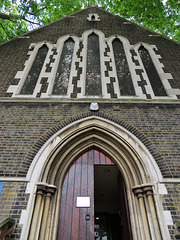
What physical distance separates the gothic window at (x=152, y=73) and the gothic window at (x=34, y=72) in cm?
389

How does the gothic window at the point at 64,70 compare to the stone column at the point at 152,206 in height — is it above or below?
above

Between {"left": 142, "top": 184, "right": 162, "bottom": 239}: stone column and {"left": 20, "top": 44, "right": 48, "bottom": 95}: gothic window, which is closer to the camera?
{"left": 142, "top": 184, "right": 162, "bottom": 239}: stone column

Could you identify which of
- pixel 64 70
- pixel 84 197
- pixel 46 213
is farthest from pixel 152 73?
pixel 46 213

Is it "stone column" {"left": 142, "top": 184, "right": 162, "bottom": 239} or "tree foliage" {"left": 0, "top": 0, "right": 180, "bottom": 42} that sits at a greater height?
"tree foliage" {"left": 0, "top": 0, "right": 180, "bottom": 42}

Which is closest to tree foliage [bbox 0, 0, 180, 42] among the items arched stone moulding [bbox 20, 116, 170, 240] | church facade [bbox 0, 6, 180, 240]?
church facade [bbox 0, 6, 180, 240]

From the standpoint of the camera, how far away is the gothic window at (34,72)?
559 centimetres

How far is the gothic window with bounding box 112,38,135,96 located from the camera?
18.3 feet

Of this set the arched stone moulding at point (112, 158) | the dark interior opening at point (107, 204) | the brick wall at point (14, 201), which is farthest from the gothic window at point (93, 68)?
the brick wall at point (14, 201)

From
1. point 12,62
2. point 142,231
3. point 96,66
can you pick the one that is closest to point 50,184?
point 142,231

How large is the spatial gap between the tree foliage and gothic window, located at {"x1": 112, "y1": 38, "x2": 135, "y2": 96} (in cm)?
418

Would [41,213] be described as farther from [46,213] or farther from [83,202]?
[83,202]

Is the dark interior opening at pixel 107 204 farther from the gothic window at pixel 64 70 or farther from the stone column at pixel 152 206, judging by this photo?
the gothic window at pixel 64 70

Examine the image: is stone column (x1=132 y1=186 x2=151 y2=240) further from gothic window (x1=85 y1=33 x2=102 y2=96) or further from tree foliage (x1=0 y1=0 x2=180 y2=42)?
tree foliage (x1=0 y1=0 x2=180 y2=42)

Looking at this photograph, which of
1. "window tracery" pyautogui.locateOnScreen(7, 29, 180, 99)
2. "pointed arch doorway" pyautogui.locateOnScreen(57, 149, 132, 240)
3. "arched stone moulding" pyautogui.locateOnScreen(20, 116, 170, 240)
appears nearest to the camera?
"arched stone moulding" pyautogui.locateOnScreen(20, 116, 170, 240)
